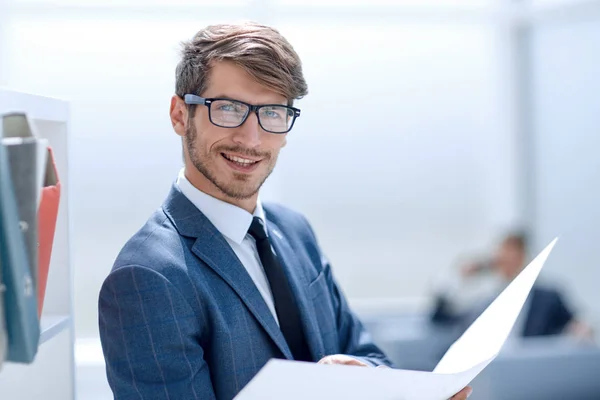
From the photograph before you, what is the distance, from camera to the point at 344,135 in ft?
22.7

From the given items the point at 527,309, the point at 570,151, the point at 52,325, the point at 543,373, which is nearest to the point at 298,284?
the point at 52,325

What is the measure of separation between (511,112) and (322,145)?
161cm

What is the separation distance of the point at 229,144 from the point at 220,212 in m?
0.15

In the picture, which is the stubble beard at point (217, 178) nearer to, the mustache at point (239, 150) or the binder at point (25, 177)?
Answer: the mustache at point (239, 150)

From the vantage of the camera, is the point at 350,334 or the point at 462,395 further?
the point at 350,334

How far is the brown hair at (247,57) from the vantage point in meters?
1.68

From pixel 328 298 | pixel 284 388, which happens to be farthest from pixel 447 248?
pixel 284 388

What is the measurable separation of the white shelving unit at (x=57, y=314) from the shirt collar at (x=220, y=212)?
274mm

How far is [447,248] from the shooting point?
7.17 metres

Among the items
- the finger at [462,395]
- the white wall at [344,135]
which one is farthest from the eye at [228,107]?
the white wall at [344,135]

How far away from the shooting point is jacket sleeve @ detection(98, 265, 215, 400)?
151cm

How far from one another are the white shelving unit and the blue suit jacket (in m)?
0.20

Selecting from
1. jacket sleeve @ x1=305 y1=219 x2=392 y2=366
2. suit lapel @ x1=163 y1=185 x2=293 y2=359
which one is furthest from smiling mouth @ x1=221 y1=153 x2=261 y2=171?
jacket sleeve @ x1=305 y1=219 x2=392 y2=366

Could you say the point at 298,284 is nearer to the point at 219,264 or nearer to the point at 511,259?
the point at 219,264
